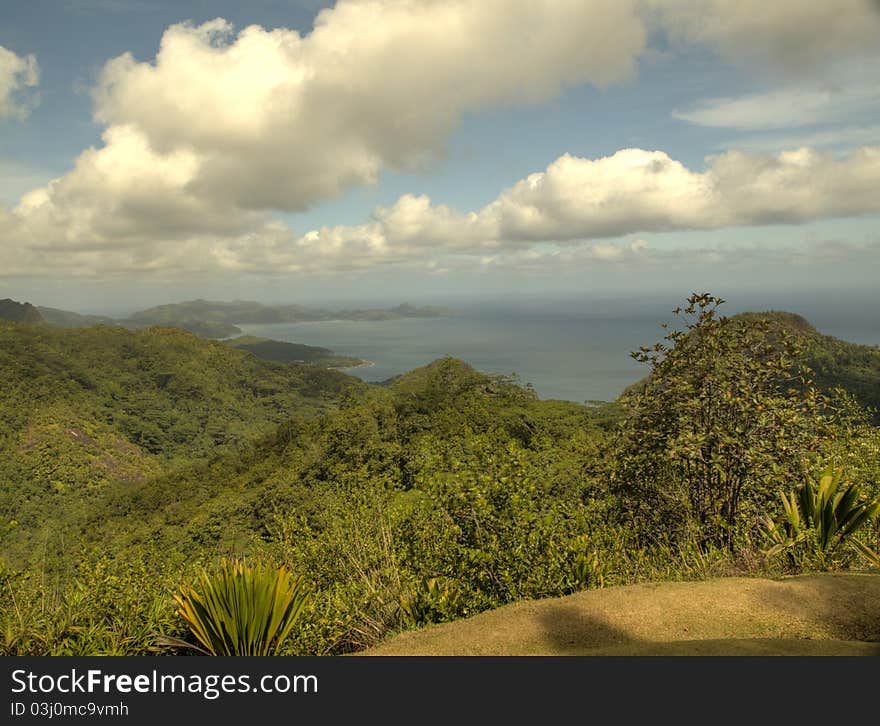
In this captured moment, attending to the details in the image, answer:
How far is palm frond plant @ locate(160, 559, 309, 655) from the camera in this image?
16.8 feet

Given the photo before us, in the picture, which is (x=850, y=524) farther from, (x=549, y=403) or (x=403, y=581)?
(x=549, y=403)

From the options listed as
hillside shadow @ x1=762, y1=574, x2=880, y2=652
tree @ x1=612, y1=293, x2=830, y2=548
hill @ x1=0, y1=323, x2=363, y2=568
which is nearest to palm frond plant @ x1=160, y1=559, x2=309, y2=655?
hillside shadow @ x1=762, y1=574, x2=880, y2=652

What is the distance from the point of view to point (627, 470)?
25.7ft

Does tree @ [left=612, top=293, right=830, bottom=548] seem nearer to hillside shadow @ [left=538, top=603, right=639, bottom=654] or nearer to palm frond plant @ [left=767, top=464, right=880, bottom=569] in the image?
palm frond plant @ [left=767, top=464, right=880, bottom=569]

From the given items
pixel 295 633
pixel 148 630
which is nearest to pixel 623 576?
pixel 295 633

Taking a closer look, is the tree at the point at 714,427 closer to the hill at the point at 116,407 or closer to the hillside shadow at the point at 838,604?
the hillside shadow at the point at 838,604

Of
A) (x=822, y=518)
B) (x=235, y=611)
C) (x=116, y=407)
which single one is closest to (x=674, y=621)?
(x=822, y=518)

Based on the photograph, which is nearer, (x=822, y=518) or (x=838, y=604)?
(x=838, y=604)

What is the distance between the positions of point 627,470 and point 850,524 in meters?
2.68

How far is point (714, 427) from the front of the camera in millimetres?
6941

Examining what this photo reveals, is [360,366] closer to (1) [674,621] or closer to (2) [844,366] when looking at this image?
(2) [844,366]

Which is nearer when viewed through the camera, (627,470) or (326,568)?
(627,470)

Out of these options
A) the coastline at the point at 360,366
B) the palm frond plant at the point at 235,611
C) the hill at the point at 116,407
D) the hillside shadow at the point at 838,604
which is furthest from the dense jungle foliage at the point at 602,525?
the coastline at the point at 360,366

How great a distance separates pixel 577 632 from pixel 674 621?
0.92 metres
